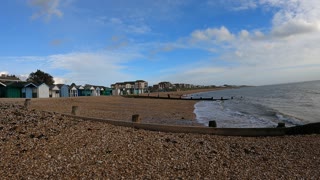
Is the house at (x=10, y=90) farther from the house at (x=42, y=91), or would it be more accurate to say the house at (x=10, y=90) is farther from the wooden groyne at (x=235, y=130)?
the wooden groyne at (x=235, y=130)

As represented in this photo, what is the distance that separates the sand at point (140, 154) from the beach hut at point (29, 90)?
45173 millimetres

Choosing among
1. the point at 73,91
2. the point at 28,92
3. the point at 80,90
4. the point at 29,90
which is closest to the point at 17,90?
the point at 28,92

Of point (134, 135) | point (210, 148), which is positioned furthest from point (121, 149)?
point (210, 148)

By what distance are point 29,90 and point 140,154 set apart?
50990mm

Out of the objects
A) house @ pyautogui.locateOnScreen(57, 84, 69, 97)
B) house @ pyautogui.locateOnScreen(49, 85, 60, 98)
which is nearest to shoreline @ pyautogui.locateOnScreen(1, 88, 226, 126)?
house @ pyautogui.locateOnScreen(49, 85, 60, 98)

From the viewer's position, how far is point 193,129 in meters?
11.0

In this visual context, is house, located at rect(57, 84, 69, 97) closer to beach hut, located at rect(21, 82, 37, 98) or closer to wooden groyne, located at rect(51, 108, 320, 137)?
beach hut, located at rect(21, 82, 37, 98)

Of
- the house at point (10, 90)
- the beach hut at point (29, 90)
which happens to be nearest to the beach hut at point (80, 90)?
the beach hut at point (29, 90)

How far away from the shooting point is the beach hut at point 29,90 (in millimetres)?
51906

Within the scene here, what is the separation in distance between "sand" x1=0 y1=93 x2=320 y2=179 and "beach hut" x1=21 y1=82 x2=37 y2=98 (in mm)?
45173

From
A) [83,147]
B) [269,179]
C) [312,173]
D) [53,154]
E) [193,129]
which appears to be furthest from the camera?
[193,129]

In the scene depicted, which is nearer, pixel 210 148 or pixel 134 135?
pixel 210 148

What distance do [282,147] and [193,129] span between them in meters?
3.31

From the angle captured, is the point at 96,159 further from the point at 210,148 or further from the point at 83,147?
the point at 210,148
